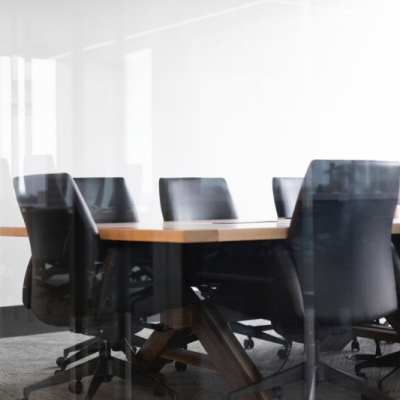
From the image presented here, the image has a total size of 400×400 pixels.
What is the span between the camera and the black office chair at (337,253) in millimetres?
2525

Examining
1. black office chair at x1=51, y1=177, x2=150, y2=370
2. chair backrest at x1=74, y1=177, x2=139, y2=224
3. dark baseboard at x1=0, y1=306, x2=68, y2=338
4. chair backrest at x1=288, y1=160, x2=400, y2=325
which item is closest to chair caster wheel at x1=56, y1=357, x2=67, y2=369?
black office chair at x1=51, y1=177, x2=150, y2=370

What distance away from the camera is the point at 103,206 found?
3.17 m

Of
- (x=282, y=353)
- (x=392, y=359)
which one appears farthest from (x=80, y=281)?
(x=392, y=359)

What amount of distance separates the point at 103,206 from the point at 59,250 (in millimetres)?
453

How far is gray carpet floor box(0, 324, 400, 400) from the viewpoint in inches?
111

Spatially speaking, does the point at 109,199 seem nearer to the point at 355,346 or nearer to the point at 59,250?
the point at 59,250

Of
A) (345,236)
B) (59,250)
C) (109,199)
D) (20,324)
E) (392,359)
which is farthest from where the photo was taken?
(109,199)

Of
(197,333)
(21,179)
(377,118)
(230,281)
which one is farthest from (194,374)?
(377,118)

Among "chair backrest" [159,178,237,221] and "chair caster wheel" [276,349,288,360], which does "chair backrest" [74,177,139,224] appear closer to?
"chair backrest" [159,178,237,221]

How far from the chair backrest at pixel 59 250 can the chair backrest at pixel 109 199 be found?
0.18 meters

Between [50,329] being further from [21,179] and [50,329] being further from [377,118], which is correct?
[377,118]

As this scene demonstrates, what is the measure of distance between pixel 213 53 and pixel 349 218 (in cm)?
127

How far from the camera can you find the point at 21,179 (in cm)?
291

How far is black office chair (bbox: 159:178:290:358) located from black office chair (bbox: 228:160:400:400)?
153 millimetres
